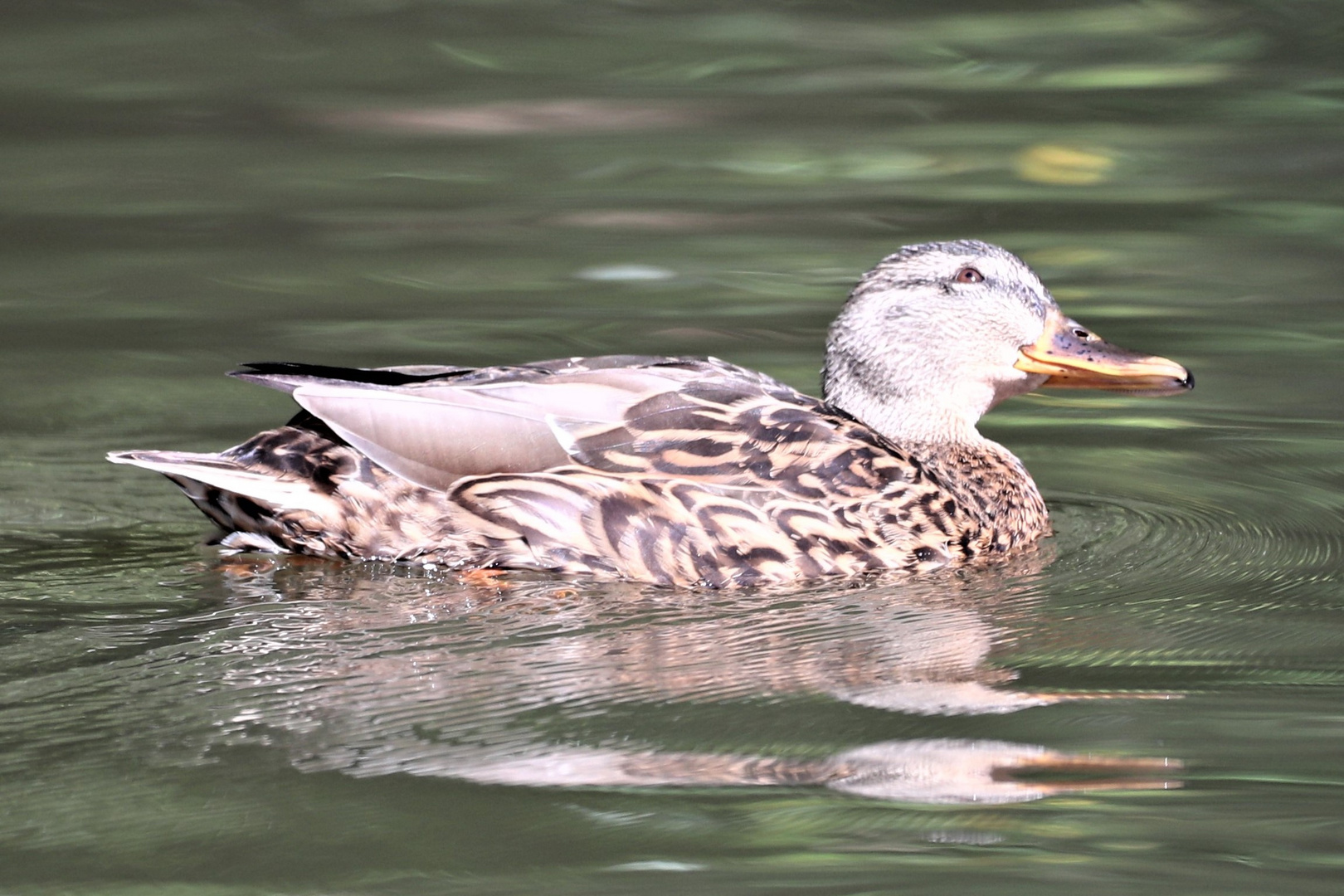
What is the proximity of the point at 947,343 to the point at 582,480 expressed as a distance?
167 centimetres

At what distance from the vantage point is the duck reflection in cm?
511

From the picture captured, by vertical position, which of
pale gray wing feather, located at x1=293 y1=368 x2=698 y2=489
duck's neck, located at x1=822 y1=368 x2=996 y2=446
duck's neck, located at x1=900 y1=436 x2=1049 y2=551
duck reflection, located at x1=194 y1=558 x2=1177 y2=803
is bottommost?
duck reflection, located at x1=194 y1=558 x2=1177 y2=803

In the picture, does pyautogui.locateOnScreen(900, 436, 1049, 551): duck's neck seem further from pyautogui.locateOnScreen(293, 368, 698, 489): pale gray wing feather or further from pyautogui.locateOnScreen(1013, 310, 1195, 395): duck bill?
pyautogui.locateOnScreen(293, 368, 698, 489): pale gray wing feather

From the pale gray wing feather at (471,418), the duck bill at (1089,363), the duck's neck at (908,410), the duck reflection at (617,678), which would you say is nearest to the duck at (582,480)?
the pale gray wing feather at (471,418)

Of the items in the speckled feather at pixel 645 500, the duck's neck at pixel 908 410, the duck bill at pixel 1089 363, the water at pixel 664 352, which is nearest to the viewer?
the water at pixel 664 352

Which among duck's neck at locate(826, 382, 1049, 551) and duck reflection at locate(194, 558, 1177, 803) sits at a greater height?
duck's neck at locate(826, 382, 1049, 551)

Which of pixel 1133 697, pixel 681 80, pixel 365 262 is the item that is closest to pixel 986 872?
pixel 1133 697

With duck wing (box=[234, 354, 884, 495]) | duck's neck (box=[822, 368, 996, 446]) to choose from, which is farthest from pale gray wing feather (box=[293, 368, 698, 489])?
duck's neck (box=[822, 368, 996, 446])

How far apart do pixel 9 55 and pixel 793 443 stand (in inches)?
356

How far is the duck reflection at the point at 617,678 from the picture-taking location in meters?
5.11

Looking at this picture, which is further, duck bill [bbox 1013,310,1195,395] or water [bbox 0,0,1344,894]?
duck bill [bbox 1013,310,1195,395]

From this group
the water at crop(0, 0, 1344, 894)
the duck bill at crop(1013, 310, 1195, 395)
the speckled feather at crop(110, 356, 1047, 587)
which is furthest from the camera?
the duck bill at crop(1013, 310, 1195, 395)

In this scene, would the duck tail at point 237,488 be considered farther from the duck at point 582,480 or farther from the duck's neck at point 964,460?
the duck's neck at point 964,460

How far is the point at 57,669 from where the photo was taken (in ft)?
18.7
